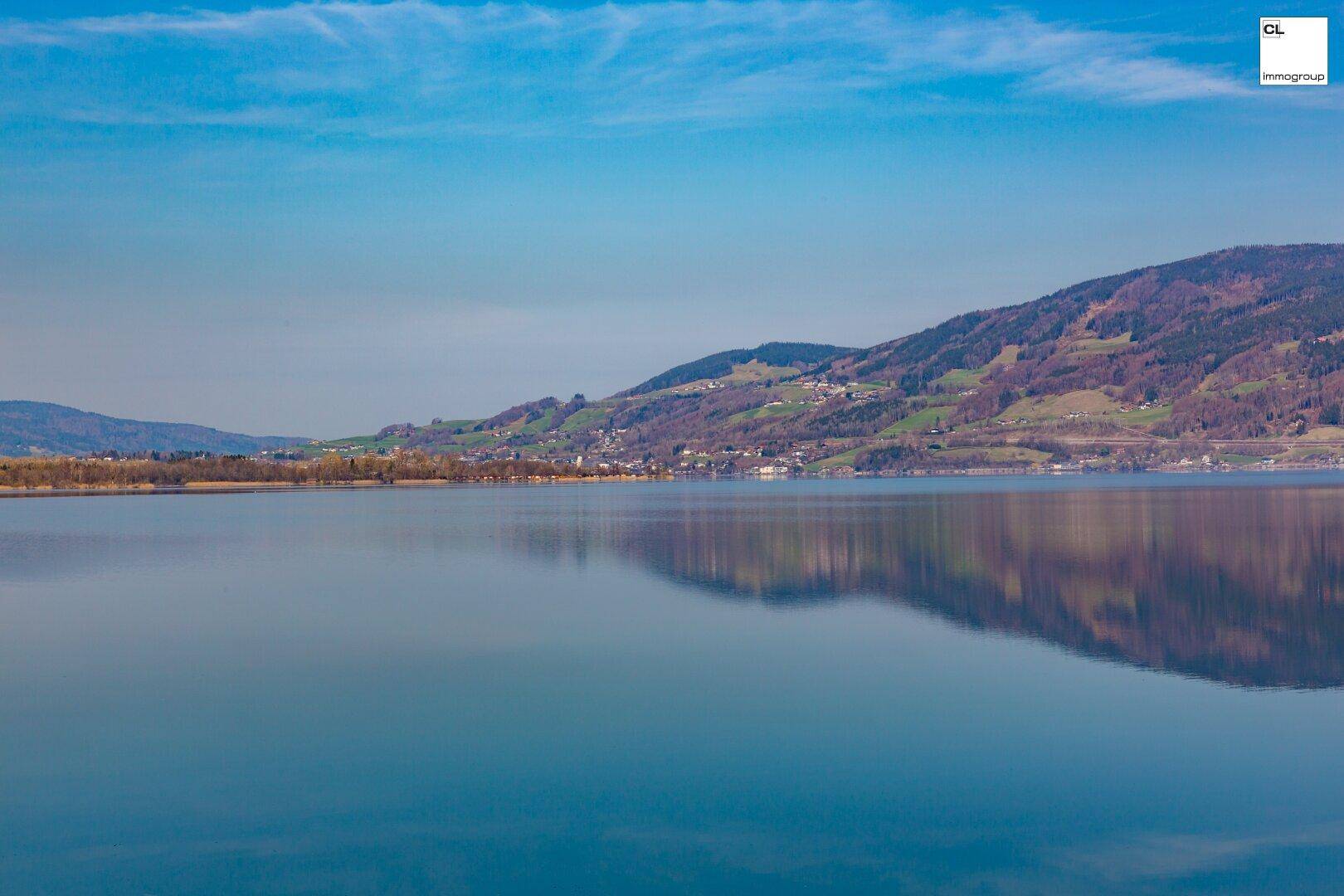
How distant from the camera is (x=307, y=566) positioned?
41.0m

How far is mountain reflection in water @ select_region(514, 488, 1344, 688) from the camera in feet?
75.8

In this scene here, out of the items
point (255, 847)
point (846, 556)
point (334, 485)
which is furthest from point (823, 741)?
Result: point (334, 485)

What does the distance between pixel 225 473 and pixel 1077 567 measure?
153m

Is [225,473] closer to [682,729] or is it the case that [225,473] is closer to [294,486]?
[294,486]

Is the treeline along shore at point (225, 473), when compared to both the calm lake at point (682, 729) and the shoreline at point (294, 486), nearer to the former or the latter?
the shoreline at point (294, 486)

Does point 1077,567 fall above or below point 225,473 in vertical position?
below

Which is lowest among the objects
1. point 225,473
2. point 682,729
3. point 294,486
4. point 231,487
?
point 682,729

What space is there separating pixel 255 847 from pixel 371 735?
4.40 meters

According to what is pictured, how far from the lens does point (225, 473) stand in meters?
169

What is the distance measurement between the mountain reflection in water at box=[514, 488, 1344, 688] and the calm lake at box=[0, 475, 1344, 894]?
230 millimetres

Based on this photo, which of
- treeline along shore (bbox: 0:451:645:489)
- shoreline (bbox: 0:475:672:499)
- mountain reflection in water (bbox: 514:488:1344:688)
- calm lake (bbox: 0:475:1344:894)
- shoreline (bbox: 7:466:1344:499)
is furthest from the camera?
treeline along shore (bbox: 0:451:645:489)

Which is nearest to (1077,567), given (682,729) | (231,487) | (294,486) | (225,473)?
(682,729)

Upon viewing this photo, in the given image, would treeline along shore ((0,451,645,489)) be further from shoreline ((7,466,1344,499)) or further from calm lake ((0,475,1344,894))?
calm lake ((0,475,1344,894))

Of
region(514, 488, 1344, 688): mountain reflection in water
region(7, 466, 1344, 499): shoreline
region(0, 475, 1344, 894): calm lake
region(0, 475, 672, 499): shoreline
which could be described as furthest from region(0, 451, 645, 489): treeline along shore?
region(0, 475, 1344, 894): calm lake
